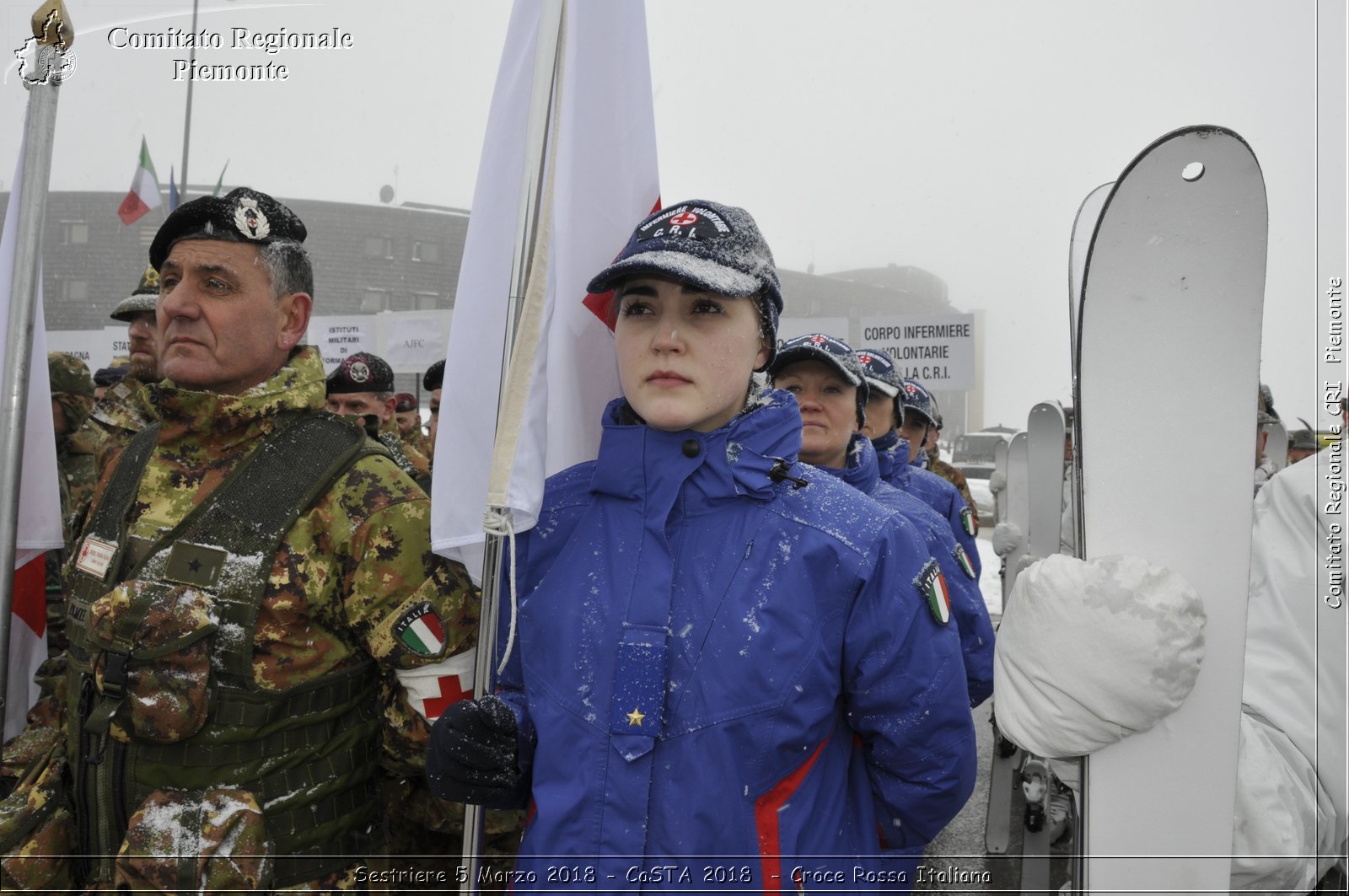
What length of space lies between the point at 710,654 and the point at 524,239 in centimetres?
98

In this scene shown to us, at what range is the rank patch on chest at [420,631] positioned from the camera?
6.29 ft

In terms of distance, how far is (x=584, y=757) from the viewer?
4.86 ft

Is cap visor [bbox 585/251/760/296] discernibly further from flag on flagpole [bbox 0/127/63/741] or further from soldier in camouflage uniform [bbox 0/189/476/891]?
flag on flagpole [bbox 0/127/63/741]

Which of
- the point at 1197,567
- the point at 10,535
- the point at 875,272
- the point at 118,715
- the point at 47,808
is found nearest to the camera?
the point at 1197,567

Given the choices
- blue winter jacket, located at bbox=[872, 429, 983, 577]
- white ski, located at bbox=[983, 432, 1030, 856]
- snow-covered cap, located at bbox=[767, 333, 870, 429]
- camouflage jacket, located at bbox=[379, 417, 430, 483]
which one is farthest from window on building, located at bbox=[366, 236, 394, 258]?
snow-covered cap, located at bbox=[767, 333, 870, 429]

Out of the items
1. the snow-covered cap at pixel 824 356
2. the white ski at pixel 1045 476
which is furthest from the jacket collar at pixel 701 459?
the white ski at pixel 1045 476

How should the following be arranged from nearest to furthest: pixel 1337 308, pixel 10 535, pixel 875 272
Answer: pixel 1337 308 < pixel 10 535 < pixel 875 272

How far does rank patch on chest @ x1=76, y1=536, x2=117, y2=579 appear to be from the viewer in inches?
79.7

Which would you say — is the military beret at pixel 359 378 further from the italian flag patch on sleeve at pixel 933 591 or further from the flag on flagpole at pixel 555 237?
the italian flag patch on sleeve at pixel 933 591

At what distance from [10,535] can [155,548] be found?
914mm

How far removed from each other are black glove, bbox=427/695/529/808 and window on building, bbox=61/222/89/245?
64.2 feet

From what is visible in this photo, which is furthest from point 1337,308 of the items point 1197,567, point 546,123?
point 546,123

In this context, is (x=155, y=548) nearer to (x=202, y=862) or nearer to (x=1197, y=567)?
(x=202, y=862)

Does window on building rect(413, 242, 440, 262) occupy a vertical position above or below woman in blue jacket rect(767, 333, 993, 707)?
above
